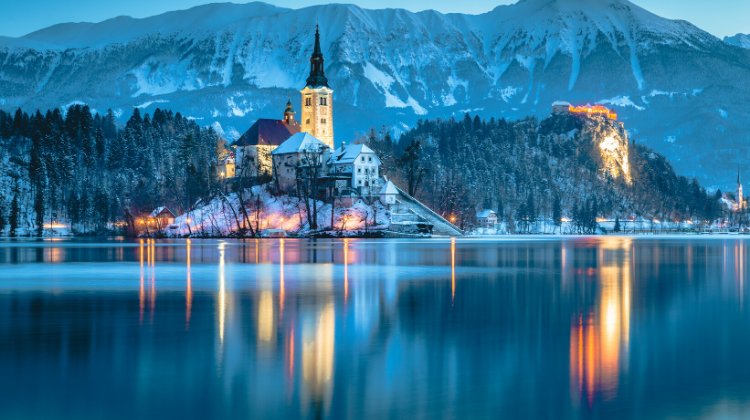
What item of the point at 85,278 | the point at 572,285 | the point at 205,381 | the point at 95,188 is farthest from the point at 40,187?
the point at 205,381

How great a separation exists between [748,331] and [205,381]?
20.5 m

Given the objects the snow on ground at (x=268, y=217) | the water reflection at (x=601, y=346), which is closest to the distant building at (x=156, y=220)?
the snow on ground at (x=268, y=217)

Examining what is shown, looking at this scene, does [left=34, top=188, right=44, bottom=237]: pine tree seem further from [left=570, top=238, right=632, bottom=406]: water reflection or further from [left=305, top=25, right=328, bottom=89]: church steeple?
[left=570, top=238, right=632, bottom=406]: water reflection

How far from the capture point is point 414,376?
818 inches

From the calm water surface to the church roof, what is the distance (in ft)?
398

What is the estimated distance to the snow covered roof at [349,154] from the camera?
147 m

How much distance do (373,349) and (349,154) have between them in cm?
12480

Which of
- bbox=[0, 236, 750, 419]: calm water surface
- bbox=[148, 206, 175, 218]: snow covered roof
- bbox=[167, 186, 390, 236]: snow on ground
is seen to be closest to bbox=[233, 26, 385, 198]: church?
bbox=[167, 186, 390, 236]: snow on ground

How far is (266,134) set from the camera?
170625 millimetres

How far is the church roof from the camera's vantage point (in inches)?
6649

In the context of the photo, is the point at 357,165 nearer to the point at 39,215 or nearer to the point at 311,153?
the point at 311,153

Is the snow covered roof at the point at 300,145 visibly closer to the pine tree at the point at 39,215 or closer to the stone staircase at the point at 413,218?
the stone staircase at the point at 413,218

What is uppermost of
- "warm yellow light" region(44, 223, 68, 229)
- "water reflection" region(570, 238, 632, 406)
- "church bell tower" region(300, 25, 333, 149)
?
"church bell tower" region(300, 25, 333, 149)

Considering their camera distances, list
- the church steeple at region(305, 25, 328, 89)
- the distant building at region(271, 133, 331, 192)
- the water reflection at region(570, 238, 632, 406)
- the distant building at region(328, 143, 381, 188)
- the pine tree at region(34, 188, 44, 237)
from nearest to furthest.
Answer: the water reflection at region(570, 238, 632, 406)
the distant building at region(328, 143, 381, 188)
the distant building at region(271, 133, 331, 192)
the pine tree at region(34, 188, 44, 237)
the church steeple at region(305, 25, 328, 89)
